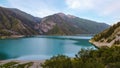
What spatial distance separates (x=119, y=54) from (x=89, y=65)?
3471 centimetres

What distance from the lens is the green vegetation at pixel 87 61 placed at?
241 feet

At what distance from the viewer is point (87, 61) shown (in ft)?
270

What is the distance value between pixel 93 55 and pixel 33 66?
2904 cm

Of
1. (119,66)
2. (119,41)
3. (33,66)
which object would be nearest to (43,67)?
(33,66)

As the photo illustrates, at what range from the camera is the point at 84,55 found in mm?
97500

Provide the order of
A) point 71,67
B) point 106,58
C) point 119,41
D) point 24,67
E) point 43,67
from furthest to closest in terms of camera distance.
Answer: point 119,41 → point 106,58 → point 24,67 → point 43,67 → point 71,67

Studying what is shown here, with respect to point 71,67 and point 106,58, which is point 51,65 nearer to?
point 71,67

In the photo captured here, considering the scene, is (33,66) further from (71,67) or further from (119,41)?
(119,41)

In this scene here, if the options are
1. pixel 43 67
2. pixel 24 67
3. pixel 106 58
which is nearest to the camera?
pixel 43 67

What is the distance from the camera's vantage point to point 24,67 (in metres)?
88.1

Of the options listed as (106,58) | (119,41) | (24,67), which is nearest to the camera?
(24,67)

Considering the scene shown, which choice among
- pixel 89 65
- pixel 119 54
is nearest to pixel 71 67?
pixel 89 65

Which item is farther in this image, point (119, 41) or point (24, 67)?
point (119, 41)

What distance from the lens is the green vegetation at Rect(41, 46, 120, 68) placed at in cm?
7356
